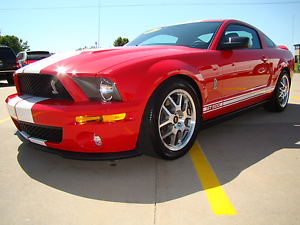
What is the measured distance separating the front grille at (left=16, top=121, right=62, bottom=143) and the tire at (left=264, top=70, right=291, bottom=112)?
137 inches

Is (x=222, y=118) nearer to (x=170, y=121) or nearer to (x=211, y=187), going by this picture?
(x=170, y=121)

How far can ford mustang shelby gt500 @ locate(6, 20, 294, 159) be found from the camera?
6.07 feet

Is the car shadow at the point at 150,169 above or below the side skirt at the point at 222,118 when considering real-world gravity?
below

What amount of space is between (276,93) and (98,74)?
3.27m

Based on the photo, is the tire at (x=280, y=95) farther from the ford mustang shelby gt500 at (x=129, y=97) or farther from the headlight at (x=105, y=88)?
the headlight at (x=105, y=88)

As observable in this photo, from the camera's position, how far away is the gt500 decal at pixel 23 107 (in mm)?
2021

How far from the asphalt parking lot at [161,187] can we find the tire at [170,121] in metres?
0.16

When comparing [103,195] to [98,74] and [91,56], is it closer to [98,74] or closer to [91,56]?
[98,74]

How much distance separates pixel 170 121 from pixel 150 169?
0.48m

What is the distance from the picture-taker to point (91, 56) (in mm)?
2223

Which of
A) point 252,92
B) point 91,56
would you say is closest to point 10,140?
point 91,56

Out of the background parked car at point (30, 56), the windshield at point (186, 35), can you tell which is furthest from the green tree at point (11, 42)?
the windshield at point (186, 35)

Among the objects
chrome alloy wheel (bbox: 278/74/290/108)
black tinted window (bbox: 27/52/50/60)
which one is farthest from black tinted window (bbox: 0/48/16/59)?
chrome alloy wheel (bbox: 278/74/290/108)

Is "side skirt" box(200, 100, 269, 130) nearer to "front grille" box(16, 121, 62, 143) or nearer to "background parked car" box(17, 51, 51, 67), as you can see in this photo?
"front grille" box(16, 121, 62, 143)
